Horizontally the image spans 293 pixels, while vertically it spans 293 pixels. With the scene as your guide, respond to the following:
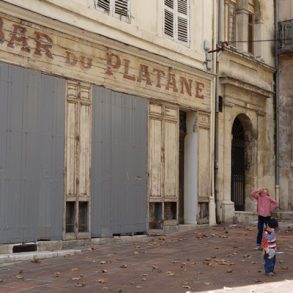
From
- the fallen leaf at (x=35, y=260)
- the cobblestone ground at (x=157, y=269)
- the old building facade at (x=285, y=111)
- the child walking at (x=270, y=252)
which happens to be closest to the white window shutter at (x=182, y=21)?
the old building facade at (x=285, y=111)

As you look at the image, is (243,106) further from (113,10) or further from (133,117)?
(113,10)

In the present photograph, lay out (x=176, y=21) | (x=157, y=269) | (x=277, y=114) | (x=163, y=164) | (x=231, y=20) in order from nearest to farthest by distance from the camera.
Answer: (x=157, y=269) < (x=163, y=164) < (x=176, y=21) < (x=231, y=20) < (x=277, y=114)

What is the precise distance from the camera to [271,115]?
21203 mm

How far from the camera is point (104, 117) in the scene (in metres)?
13.8

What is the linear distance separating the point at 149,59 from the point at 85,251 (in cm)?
530

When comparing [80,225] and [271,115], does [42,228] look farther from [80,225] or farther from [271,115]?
[271,115]

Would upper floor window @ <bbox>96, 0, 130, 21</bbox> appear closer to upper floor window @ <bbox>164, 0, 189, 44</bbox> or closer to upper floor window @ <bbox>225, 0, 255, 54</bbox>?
upper floor window @ <bbox>164, 0, 189, 44</bbox>

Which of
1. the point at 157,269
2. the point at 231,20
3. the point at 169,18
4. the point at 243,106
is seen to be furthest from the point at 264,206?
the point at 231,20

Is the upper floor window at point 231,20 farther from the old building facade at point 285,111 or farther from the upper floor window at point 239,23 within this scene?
the old building facade at point 285,111

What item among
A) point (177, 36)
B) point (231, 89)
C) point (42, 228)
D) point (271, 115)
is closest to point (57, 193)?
point (42, 228)

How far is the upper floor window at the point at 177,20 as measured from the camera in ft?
53.3

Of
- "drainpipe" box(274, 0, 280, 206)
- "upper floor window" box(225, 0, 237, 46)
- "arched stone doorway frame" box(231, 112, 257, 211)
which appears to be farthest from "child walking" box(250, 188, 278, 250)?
"drainpipe" box(274, 0, 280, 206)

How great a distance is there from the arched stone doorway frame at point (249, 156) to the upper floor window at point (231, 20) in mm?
2526

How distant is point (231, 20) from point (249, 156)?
445 cm
